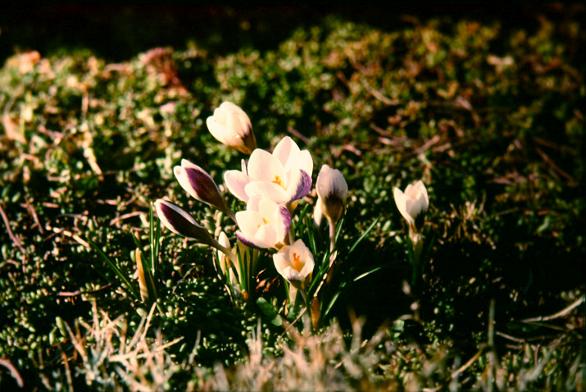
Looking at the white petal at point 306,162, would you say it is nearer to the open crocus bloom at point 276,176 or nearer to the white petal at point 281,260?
the open crocus bloom at point 276,176

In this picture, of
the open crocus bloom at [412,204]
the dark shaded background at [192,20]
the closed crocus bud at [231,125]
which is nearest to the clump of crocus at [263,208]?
the closed crocus bud at [231,125]

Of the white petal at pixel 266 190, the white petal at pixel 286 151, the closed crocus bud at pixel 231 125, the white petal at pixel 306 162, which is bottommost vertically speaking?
the white petal at pixel 266 190

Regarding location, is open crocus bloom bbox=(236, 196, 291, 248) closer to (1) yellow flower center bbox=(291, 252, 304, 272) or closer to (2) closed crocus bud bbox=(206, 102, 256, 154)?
(1) yellow flower center bbox=(291, 252, 304, 272)

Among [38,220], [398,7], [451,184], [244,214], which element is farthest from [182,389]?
[398,7]

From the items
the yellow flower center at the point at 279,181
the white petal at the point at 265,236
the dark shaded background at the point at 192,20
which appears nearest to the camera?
the white petal at the point at 265,236

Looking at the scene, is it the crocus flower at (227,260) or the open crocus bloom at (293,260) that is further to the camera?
the crocus flower at (227,260)

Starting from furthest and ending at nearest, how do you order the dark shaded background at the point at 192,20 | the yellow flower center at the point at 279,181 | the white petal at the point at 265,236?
the dark shaded background at the point at 192,20, the yellow flower center at the point at 279,181, the white petal at the point at 265,236

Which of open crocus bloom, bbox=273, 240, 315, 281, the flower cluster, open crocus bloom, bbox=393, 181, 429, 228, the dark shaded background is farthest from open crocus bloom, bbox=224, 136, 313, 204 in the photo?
the dark shaded background
